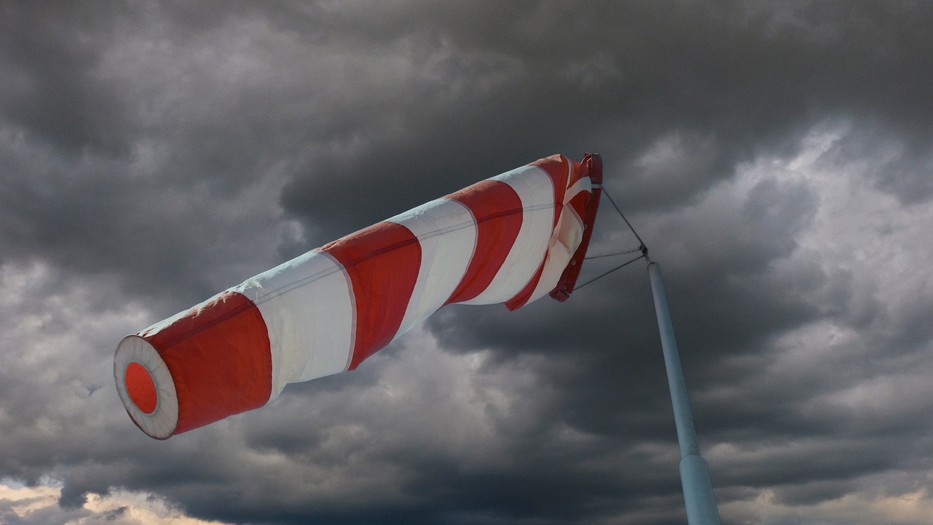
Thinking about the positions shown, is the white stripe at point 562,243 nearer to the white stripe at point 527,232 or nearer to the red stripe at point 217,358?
the white stripe at point 527,232

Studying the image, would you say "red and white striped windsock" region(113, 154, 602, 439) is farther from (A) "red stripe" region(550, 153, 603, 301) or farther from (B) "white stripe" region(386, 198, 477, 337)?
(A) "red stripe" region(550, 153, 603, 301)

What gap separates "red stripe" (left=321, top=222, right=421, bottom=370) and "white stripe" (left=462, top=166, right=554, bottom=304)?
2447 mm

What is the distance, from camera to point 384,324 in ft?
25.9

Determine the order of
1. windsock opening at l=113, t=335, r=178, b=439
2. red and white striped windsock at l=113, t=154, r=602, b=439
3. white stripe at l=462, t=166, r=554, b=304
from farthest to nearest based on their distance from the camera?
1. white stripe at l=462, t=166, r=554, b=304
2. red and white striped windsock at l=113, t=154, r=602, b=439
3. windsock opening at l=113, t=335, r=178, b=439

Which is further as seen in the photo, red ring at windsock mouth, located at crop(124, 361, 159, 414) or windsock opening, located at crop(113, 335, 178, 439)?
red ring at windsock mouth, located at crop(124, 361, 159, 414)

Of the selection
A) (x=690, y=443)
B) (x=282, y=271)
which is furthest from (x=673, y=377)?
(x=282, y=271)

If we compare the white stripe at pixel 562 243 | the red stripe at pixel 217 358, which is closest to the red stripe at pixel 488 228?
the white stripe at pixel 562 243

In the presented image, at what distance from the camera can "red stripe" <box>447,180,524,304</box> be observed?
941 centimetres

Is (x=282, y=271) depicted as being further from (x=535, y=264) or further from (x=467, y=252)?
(x=535, y=264)

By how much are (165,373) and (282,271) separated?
5.22ft

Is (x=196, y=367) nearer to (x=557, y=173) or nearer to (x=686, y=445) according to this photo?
(x=686, y=445)

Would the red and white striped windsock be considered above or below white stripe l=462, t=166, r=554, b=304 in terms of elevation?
below

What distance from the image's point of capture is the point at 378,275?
25.2 ft

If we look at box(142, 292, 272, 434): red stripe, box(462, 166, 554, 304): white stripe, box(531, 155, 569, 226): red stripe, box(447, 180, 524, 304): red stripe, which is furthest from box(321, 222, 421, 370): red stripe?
box(531, 155, 569, 226): red stripe
